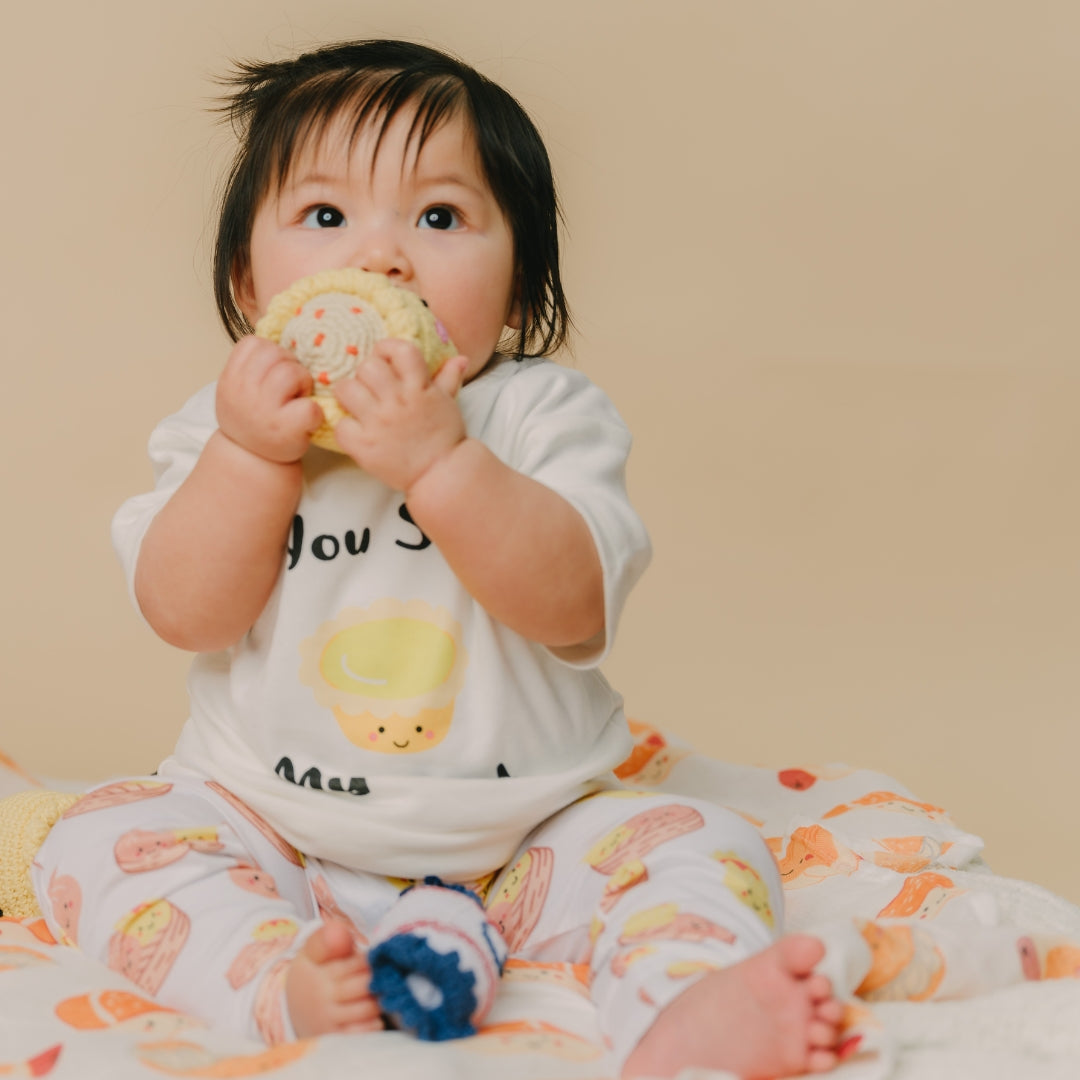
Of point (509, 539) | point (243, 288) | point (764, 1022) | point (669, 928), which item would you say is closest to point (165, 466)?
point (243, 288)

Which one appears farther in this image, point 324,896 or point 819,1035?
point 324,896

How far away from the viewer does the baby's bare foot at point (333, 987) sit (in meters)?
0.91

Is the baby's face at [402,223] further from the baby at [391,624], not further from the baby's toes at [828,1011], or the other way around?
the baby's toes at [828,1011]

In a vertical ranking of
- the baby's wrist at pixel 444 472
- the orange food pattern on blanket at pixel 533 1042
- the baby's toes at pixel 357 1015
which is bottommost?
the orange food pattern on blanket at pixel 533 1042

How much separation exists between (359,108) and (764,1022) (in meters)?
0.87

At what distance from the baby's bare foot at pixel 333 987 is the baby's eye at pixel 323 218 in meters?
0.66

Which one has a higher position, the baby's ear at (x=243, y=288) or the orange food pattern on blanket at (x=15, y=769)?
the baby's ear at (x=243, y=288)

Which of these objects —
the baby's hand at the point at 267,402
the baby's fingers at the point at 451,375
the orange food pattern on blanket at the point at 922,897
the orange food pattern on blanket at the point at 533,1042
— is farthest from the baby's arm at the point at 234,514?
the orange food pattern on blanket at the point at 922,897

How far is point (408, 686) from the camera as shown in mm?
1209

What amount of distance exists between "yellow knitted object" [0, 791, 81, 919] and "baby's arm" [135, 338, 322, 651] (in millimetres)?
234

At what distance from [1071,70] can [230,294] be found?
174 centimetres

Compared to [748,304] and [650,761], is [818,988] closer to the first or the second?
[650,761]

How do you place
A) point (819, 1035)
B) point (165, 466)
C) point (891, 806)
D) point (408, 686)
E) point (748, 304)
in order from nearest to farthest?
1. point (819, 1035)
2. point (408, 686)
3. point (165, 466)
4. point (891, 806)
5. point (748, 304)

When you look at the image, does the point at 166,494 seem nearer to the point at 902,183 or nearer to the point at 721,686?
the point at 721,686
